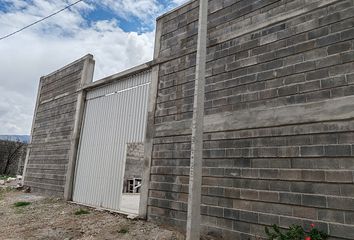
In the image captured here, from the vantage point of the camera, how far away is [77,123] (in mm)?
10703

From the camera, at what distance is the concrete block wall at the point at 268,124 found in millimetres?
4488

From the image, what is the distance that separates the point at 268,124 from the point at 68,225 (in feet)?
17.6

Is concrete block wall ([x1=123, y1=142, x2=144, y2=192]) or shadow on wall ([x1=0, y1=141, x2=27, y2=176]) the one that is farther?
shadow on wall ([x1=0, y1=141, x2=27, y2=176])

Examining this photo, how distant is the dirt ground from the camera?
6.26 m

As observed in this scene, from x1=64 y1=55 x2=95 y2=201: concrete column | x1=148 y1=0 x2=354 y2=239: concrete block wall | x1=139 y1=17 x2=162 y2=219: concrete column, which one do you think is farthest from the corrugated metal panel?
x1=148 y1=0 x2=354 y2=239: concrete block wall

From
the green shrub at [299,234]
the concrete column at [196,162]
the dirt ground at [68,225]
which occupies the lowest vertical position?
the dirt ground at [68,225]

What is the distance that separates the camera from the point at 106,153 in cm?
926

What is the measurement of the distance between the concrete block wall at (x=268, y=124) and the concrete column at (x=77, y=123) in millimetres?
4351

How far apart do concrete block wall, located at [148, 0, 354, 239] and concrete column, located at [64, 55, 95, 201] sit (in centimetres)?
435

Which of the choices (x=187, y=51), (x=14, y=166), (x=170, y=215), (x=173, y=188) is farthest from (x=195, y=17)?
(x=14, y=166)

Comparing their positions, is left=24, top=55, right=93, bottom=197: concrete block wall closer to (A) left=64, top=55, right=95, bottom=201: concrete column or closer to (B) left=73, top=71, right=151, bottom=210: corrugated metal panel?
(A) left=64, top=55, right=95, bottom=201: concrete column

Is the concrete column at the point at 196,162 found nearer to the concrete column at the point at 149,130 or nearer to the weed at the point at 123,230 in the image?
the weed at the point at 123,230

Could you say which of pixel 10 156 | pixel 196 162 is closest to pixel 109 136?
pixel 196 162

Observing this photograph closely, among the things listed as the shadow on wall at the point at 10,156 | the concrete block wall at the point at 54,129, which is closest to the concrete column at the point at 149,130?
the concrete block wall at the point at 54,129
